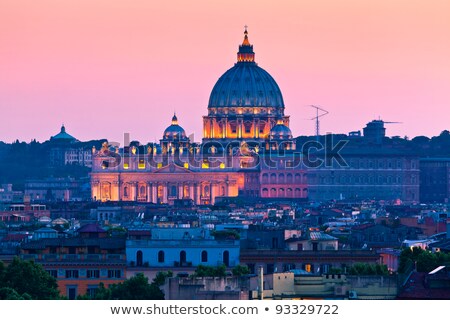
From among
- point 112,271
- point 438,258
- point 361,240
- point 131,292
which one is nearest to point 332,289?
point 131,292

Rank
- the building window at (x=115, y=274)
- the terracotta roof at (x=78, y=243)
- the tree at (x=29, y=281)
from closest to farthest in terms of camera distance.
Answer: the tree at (x=29, y=281), the building window at (x=115, y=274), the terracotta roof at (x=78, y=243)

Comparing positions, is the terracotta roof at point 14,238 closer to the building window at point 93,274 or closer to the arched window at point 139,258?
the arched window at point 139,258

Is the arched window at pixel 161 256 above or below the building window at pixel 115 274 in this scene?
above

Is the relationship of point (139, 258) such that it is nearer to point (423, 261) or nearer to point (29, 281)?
point (423, 261)

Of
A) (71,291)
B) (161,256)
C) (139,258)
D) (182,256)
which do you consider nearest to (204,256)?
(182,256)

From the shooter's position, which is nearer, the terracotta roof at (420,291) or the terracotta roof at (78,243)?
the terracotta roof at (420,291)

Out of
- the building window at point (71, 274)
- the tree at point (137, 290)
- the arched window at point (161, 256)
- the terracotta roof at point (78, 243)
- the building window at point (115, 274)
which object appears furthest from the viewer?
the terracotta roof at point (78, 243)

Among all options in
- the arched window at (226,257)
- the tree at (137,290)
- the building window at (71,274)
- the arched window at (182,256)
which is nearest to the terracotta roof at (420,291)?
the tree at (137,290)

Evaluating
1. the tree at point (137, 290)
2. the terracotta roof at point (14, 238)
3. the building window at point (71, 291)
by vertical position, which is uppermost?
the terracotta roof at point (14, 238)

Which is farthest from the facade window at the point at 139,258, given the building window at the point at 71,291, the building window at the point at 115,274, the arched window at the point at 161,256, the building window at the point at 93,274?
the building window at the point at 71,291
